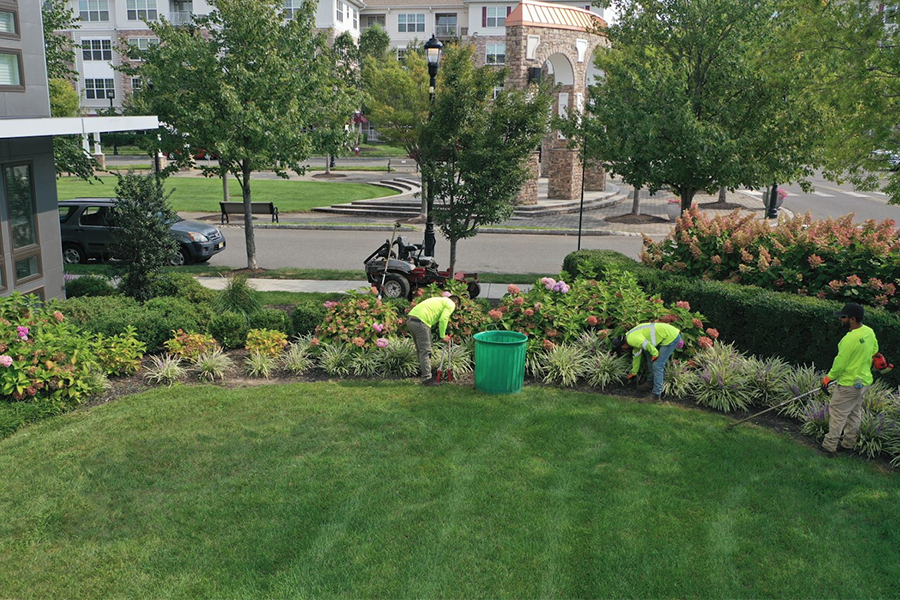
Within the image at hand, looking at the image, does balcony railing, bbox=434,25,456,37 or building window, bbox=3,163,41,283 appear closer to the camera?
building window, bbox=3,163,41,283

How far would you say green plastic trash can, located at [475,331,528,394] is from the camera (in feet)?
31.3

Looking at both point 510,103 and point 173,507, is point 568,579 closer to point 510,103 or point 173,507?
point 173,507

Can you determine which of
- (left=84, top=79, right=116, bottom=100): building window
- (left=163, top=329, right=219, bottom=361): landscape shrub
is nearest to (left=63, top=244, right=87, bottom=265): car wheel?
(left=163, top=329, right=219, bottom=361): landscape shrub

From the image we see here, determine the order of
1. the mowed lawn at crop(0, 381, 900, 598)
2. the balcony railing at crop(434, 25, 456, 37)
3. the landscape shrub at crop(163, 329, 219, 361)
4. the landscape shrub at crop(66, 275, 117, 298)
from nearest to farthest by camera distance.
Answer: the mowed lawn at crop(0, 381, 900, 598)
the landscape shrub at crop(163, 329, 219, 361)
the landscape shrub at crop(66, 275, 117, 298)
the balcony railing at crop(434, 25, 456, 37)

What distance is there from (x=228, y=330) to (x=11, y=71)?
16.8 feet

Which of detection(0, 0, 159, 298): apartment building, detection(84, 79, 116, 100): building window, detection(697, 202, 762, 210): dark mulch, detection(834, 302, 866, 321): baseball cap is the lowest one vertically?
detection(697, 202, 762, 210): dark mulch

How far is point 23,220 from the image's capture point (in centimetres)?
1213

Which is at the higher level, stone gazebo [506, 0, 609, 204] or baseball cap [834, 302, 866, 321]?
stone gazebo [506, 0, 609, 204]

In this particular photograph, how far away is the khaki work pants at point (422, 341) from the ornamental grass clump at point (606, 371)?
2.10 meters

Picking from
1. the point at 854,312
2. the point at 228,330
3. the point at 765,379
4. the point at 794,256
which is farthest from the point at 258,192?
the point at 854,312

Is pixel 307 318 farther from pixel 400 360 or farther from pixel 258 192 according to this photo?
pixel 258 192

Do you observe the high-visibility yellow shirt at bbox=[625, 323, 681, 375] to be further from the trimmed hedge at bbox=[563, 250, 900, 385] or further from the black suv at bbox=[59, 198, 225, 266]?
the black suv at bbox=[59, 198, 225, 266]

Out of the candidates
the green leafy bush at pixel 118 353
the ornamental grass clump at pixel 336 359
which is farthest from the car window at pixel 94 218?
the ornamental grass clump at pixel 336 359

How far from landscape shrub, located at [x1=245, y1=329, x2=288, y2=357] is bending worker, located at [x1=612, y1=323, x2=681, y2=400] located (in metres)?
4.93
